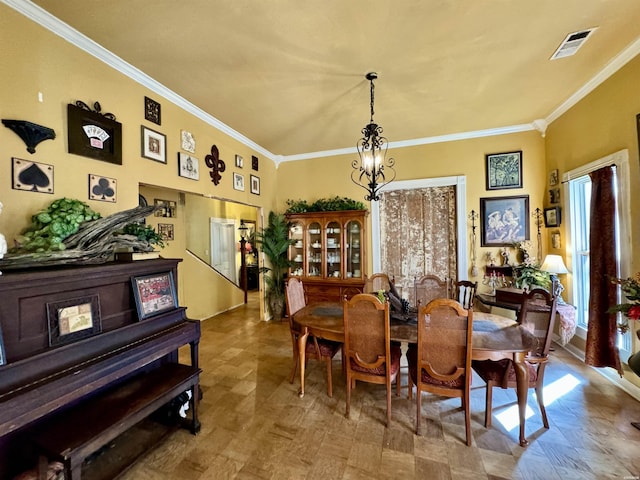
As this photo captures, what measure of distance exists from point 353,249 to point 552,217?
111 inches

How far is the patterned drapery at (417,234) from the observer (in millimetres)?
4215

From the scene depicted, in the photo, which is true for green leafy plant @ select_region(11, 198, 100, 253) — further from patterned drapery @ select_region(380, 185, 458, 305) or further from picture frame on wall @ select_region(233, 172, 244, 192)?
patterned drapery @ select_region(380, 185, 458, 305)

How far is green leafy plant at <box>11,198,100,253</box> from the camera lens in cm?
159

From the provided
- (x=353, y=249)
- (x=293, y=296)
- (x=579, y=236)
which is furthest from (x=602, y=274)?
(x=293, y=296)

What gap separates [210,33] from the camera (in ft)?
6.61

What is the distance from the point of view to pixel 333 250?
468 centimetres

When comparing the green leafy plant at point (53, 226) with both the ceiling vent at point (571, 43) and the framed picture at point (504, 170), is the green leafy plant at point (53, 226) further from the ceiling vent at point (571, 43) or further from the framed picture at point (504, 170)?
the framed picture at point (504, 170)

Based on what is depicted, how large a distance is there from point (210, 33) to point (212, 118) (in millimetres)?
1515

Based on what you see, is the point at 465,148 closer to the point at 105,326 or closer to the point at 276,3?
the point at 276,3

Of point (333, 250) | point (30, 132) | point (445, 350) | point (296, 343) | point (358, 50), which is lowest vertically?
point (296, 343)

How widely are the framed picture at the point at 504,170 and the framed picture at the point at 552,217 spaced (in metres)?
0.51

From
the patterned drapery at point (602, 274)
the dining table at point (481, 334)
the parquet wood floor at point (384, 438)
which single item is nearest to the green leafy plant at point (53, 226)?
the parquet wood floor at point (384, 438)

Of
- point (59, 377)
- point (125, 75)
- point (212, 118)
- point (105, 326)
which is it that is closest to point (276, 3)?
point (125, 75)

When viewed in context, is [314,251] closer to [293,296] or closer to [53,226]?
[293,296]
